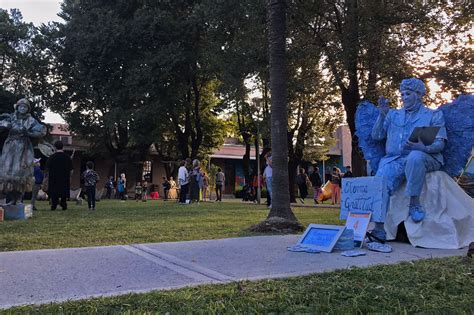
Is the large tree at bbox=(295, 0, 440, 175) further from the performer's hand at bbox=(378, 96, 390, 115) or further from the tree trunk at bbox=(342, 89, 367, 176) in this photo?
the performer's hand at bbox=(378, 96, 390, 115)

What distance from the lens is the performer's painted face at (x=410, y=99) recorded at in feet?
22.1

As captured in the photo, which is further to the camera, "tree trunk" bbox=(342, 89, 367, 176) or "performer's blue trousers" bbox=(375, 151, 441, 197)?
"tree trunk" bbox=(342, 89, 367, 176)

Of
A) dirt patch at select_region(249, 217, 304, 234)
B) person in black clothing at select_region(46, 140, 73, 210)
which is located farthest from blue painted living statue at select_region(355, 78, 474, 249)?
person in black clothing at select_region(46, 140, 73, 210)

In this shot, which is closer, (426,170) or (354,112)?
(426,170)

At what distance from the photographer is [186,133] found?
3086 centimetres

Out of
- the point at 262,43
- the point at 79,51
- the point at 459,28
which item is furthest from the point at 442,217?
the point at 79,51

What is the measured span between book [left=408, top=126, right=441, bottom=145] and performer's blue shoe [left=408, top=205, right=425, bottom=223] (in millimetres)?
883

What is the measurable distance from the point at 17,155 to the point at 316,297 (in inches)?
354

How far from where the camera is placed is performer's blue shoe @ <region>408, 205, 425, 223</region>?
20.8 ft

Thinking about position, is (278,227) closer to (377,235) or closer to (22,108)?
(377,235)

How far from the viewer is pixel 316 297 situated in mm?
3660

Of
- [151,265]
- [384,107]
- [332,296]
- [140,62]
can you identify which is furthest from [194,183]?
[332,296]

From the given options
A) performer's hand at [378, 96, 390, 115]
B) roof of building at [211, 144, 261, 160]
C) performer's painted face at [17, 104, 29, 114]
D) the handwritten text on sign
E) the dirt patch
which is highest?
roof of building at [211, 144, 261, 160]

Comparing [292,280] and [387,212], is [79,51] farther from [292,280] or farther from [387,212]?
[292,280]
